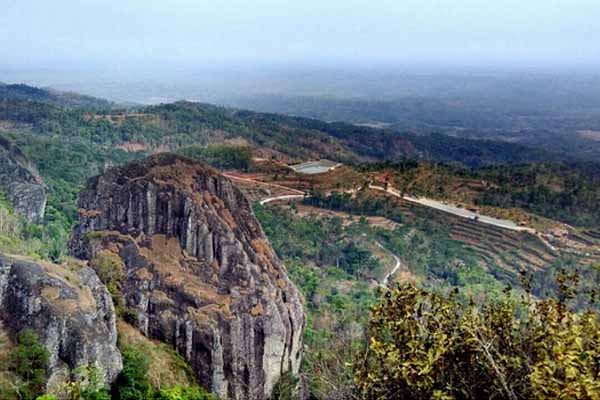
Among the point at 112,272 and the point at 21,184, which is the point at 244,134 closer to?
the point at 21,184

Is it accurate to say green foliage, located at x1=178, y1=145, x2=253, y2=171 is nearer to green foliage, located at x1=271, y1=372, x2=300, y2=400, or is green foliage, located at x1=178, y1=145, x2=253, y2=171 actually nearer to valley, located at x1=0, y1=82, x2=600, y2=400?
valley, located at x1=0, y1=82, x2=600, y2=400

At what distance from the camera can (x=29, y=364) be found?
428 inches

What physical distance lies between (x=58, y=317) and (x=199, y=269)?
5440mm

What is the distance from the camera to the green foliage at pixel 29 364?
10.7 m

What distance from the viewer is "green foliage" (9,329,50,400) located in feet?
35.0

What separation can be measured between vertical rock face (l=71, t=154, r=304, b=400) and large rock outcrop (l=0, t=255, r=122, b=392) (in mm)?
2890

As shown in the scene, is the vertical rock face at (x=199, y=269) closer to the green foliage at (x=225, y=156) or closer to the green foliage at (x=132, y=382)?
the green foliage at (x=132, y=382)

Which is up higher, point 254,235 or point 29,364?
point 254,235

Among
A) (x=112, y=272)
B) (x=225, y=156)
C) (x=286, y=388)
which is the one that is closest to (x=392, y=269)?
(x=286, y=388)

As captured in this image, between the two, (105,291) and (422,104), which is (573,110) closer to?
(422,104)

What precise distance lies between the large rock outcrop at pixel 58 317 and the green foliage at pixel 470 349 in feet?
22.4

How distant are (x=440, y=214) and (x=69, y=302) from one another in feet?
110

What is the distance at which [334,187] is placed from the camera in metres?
47.2

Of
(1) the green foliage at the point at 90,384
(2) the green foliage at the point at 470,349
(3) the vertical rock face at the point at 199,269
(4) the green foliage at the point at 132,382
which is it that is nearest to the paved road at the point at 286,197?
(3) the vertical rock face at the point at 199,269
